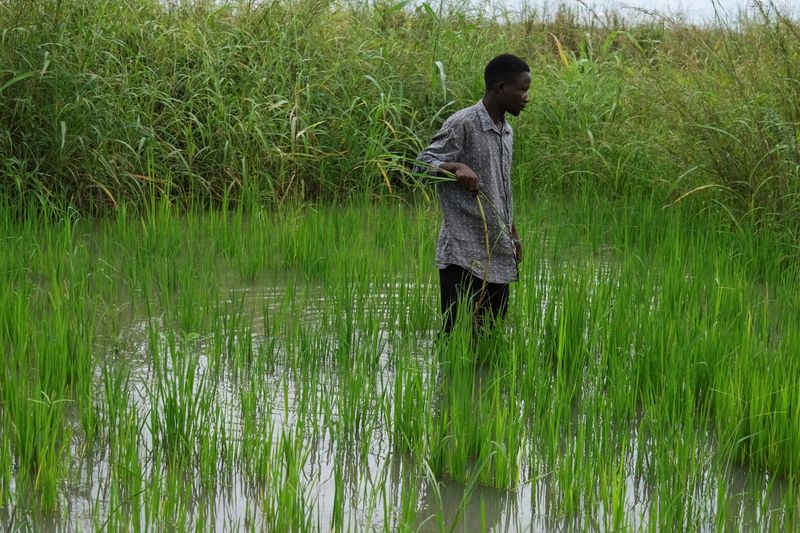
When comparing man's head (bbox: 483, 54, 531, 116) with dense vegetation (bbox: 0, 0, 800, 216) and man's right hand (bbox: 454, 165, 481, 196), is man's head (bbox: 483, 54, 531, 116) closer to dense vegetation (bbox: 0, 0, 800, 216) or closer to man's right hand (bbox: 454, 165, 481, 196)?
man's right hand (bbox: 454, 165, 481, 196)

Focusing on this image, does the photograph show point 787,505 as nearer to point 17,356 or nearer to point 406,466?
point 406,466

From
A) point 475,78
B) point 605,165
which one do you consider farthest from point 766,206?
point 475,78

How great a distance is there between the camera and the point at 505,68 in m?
4.18

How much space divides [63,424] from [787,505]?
7.07 feet

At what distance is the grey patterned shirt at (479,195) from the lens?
4.25 meters

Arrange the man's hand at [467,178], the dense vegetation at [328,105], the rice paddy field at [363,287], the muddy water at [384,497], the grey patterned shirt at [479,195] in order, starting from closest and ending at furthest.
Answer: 1. the muddy water at [384,497]
2. the rice paddy field at [363,287]
3. the man's hand at [467,178]
4. the grey patterned shirt at [479,195]
5. the dense vegetation at [328,105]

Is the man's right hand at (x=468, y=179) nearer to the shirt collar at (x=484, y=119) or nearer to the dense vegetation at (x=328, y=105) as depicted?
the shirt collar at (x=484, y=119)

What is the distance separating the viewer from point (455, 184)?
430cm

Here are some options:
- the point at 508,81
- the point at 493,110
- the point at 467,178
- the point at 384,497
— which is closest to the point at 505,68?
the point at 508,81

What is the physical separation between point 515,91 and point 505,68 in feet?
0.32

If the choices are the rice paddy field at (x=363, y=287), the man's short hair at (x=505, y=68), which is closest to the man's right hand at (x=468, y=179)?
the man's short hair at (x=505, y=68)

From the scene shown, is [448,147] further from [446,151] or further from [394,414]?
[394,414]

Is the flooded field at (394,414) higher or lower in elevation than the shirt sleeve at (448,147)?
lower

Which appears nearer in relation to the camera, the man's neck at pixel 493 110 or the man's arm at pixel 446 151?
the man's arm at pixel 446 151
